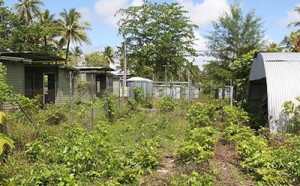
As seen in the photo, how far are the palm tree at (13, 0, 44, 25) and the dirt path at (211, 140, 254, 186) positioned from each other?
31.6 m

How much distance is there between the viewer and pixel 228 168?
693 centimetres

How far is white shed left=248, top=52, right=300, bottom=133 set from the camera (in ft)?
35.6

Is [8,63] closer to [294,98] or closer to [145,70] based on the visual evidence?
[294,98]

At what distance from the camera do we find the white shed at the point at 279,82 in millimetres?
10836

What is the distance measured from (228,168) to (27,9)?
34.6 meters

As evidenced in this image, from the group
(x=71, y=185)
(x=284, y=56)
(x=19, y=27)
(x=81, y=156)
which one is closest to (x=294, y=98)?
(x=284, y=56)

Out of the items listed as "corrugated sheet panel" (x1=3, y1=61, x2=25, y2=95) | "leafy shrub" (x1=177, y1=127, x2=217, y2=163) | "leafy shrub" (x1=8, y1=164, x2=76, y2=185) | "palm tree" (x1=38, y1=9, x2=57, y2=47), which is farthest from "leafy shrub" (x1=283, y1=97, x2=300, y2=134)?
"palm tree" (x1=38, y1=9, x2=57, y2=47)

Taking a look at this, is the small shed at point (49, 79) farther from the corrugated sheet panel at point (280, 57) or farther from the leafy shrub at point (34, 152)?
the leafy shrub at point (34, 152)

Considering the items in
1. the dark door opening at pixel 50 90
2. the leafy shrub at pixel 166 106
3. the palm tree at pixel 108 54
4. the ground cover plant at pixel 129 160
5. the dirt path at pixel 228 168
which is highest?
the palm tree at pixel 108 54

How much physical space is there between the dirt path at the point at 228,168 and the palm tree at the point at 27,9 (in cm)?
3159

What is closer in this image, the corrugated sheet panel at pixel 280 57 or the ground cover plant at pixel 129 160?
the ground cover plant at pixel 129 160

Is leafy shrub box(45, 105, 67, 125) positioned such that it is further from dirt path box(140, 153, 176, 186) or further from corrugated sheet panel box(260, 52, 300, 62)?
corrugated sheet panel box(260, 52, 300, 62)

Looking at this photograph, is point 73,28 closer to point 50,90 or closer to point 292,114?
point 50,90

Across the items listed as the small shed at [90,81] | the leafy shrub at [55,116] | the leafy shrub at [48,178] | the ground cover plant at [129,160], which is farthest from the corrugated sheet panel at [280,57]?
the leafy shrub at [48,178]
